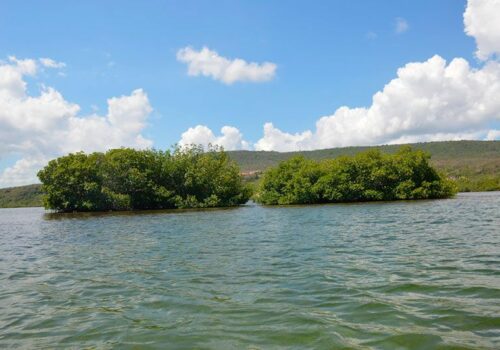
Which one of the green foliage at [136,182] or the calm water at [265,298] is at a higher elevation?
the green foliage at [136,182]

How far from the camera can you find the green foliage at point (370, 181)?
9062cm

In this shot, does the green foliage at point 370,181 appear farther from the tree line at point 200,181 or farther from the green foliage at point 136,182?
the green foliage at point 136,182

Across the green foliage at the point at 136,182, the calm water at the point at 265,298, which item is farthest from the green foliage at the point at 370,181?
the calm water at the point at 265,298

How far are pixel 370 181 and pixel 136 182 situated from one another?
49778mm

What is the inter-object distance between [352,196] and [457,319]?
280ft

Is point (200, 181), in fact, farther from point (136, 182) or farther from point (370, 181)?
point (370, 181)

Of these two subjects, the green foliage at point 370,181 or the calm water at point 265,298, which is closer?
the calm water at point 265,298

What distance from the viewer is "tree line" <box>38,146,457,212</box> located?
3526 inches

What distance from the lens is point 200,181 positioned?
307 feet

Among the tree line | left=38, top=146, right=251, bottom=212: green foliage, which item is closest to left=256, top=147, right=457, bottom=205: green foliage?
the tree line

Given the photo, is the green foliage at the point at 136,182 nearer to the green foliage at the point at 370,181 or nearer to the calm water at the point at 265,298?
the green foliage at the point at 370,181

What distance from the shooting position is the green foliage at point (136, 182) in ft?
293

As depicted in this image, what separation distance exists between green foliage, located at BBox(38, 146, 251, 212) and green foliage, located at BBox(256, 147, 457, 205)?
48.7 feet

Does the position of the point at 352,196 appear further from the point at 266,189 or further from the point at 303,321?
the point at 303,321
